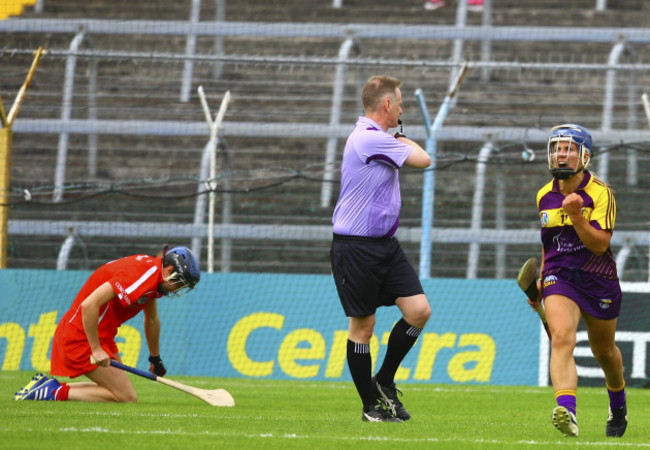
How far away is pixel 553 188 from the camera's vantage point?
22.0 feet

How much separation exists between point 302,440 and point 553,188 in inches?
82.1

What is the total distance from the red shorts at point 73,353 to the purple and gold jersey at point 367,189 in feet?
8.64

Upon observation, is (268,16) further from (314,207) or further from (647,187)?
(647,187)

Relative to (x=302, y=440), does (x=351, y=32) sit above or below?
above

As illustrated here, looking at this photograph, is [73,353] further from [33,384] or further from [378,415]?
[378,415]

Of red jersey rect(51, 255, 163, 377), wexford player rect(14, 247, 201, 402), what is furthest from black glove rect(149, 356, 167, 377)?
red jersey rect(51, 255, 163, 377)

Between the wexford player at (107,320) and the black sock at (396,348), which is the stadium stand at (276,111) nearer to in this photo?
the wexford player at (107,320)

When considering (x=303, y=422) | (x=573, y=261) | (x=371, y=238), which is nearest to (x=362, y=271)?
(x=371, y=238)

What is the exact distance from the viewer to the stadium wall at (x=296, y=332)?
11.8 meters

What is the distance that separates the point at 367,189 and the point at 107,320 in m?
2.69

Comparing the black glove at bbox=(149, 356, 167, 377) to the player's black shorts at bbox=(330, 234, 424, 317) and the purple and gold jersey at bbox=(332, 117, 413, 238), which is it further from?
the purple and gold jersey at bbox=(332, 117, 413, 238)

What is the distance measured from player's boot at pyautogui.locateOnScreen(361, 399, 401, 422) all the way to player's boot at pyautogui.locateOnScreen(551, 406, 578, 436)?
1255 millimetres

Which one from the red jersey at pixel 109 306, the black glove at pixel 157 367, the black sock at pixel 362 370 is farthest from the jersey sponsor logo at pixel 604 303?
the black glove at pixel 157 367

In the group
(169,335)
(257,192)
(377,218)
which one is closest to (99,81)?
(257,192)
